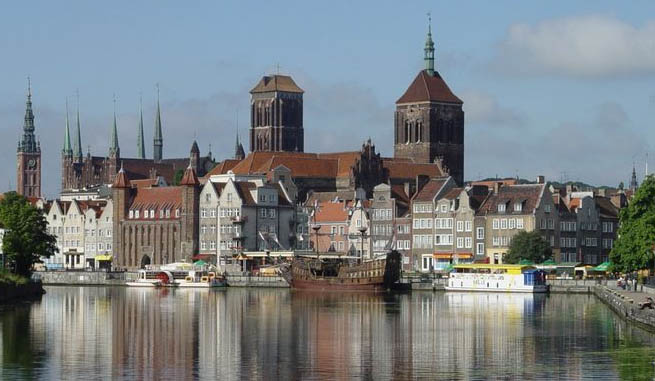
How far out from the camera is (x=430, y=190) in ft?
569

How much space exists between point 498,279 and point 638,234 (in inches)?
1070

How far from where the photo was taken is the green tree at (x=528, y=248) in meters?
156

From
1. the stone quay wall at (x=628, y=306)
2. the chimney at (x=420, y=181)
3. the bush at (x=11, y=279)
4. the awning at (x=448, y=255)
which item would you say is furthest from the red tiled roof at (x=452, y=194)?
the bush at (x=11, y=279)

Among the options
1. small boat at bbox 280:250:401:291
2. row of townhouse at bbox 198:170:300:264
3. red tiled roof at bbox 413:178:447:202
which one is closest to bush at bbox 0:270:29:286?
small boat at bbox 280:250:401:291

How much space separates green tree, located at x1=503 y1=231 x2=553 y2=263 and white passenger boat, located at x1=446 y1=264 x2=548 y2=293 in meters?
10.8

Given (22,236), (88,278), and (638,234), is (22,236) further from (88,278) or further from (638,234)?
(638,234)

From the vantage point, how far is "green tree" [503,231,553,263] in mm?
156000

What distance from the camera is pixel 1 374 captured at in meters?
65.1

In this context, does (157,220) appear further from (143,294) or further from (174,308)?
(174,308)

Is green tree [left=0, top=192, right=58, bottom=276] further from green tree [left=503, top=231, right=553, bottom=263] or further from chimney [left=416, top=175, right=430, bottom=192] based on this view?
chimney [left=416, top=175, right=430, bottom=192]

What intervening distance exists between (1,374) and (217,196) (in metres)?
117

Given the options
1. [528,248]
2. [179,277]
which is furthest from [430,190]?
[179,277]

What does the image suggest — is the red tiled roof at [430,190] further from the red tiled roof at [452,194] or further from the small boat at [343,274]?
the small boat at [343,274]

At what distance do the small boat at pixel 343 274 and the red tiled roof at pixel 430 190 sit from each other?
23.0m
